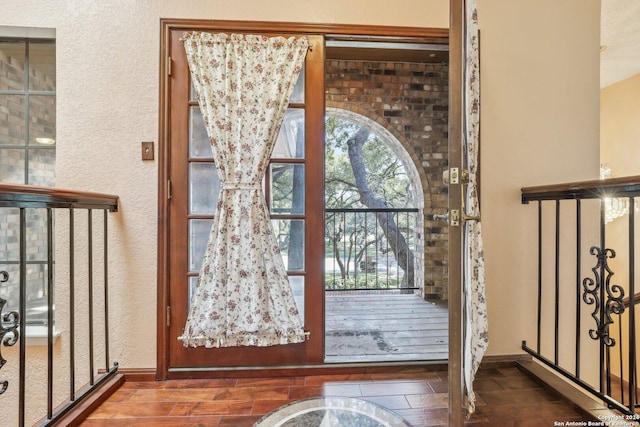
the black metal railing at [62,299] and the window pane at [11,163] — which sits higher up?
the window pane at [11,163]

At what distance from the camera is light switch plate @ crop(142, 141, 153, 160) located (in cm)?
193

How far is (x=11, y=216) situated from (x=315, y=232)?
1982 mm

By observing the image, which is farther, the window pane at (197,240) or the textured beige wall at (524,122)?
the textured beige wall at (524,122)

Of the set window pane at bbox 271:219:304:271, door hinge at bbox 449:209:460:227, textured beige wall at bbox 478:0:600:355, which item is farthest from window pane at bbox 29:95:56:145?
textured beige wall at bbox 478:0:600:355

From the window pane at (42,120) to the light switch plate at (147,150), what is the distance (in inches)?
27.8

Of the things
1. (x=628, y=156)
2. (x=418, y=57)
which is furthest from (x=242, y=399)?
(x=628, y=156)

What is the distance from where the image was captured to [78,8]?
1.91 metres

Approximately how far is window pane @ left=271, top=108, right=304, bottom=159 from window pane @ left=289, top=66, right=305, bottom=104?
5 cm

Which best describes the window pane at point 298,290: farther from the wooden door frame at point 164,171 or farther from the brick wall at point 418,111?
the brick wall at point 418,111

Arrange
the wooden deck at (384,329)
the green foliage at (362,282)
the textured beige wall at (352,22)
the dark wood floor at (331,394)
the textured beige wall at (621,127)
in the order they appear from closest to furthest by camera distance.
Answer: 1. the dark wood floor at (331,394)
2. the textured beige wall at (352,22)
3. the wooden deck at (384,329)
4. the textured beige wall at (621,127)
5. the green foliage at (362,282)

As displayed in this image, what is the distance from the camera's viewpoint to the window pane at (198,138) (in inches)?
78.0

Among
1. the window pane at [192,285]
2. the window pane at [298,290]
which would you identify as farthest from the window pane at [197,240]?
the window pane at [298,290]

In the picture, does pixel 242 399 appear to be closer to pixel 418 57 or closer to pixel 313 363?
pixel 313 363

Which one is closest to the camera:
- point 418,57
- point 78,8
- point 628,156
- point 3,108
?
point 78,8
